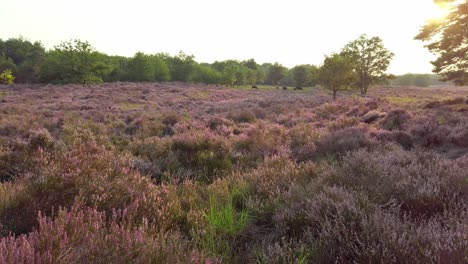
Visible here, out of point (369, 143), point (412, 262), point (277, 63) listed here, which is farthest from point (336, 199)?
point (277, 63)

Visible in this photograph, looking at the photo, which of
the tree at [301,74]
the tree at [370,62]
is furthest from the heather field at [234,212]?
the tree at [301,74]

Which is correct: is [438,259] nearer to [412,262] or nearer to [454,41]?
[412,262]

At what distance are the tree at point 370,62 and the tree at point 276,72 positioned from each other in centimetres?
4642

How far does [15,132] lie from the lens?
9852mm

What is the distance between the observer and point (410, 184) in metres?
3.47

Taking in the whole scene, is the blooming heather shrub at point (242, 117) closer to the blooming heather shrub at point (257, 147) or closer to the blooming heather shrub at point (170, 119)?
the blooming heather shrub at point (170, 119)

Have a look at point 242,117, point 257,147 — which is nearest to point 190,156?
point 257,147

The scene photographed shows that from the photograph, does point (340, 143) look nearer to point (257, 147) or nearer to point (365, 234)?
point (257, 147)

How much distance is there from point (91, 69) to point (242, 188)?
5063 centimetres

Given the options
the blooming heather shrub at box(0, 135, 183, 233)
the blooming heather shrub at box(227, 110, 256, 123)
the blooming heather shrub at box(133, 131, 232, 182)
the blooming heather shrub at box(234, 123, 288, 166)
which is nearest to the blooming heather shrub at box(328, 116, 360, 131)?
the blooming heather shrub at box(234, 123, 288, 166)

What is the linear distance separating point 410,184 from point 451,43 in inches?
686

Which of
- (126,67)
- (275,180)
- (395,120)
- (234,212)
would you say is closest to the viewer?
(234,212)

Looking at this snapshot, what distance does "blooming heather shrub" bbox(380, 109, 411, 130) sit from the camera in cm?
1043

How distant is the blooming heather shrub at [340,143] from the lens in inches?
277
